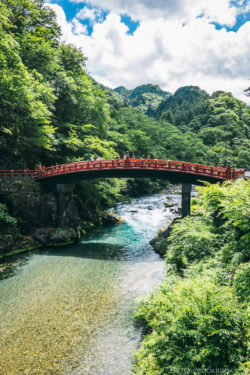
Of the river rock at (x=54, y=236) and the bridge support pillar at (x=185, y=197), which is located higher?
the bridge support pillar at (x=185, y=197)

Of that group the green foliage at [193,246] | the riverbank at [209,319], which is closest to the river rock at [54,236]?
the green foliage at [193,246]

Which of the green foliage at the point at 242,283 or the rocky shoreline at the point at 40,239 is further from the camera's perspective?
the rocky shoreline at the point at 40,239

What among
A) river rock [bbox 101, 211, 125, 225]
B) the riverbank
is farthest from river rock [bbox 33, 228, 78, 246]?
the riverbank

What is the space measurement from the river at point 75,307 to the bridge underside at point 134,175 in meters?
7.58

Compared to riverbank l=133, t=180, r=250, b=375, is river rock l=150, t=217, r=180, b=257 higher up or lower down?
lower down

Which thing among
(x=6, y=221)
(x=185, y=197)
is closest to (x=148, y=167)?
(x=185, y=197)

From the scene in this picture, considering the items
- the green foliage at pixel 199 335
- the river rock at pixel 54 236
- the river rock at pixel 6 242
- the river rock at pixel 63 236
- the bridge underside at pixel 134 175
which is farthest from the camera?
the river rock at pixel 63 236

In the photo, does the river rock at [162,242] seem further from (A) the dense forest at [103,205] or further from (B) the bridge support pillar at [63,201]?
(B) the bridge support pillar at [63,201]

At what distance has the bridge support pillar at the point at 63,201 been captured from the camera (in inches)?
1003

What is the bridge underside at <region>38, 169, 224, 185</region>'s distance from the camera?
868 inches

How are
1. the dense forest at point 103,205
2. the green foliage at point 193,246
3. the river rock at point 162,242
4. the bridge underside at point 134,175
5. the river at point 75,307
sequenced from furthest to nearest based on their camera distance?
the bridge underside at point 134,175 < the river rock at point 162,242 < the green foliage at point 193,246 < the river at point 75,307 < the dense forest at point 103,205

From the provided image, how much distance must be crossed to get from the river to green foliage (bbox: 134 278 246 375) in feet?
8.01

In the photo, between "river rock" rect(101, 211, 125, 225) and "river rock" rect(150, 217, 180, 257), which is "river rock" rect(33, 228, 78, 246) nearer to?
"river rock" rect(101, 211, 125, 225)

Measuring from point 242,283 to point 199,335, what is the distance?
8.13 ft
